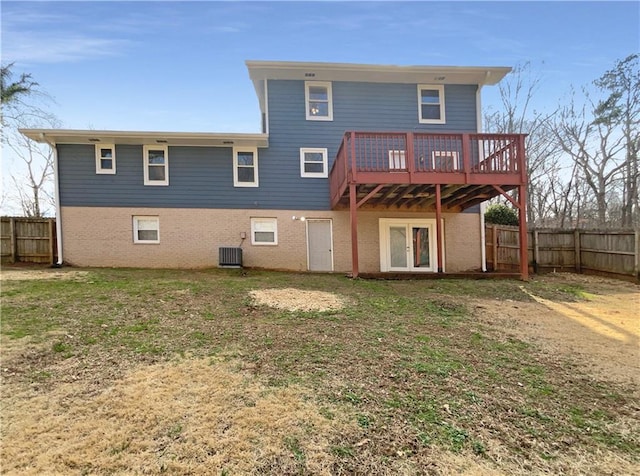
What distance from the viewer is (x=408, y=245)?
37.6ft

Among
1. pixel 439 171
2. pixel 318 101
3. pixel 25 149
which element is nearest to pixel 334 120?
pixel 318 101

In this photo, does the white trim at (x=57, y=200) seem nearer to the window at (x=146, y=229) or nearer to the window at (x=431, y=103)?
the window at (x=146, y=229)

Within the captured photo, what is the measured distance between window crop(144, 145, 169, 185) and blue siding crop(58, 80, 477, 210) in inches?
6.9

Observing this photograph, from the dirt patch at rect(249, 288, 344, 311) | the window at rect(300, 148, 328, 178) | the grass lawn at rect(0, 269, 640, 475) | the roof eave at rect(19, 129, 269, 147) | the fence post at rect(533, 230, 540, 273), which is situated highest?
the roof eave at rect(19, 129, 269, 147)

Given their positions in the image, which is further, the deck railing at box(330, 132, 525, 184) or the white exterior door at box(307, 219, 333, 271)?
the white exterior door at box(307, 219, 333, 271)

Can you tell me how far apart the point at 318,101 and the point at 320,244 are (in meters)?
5.24

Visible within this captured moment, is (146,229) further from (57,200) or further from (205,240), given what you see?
(57,200)

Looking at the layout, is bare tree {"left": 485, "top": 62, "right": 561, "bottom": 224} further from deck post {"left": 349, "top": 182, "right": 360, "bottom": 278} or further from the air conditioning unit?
the air conditioning unit

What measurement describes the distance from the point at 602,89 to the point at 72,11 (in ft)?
78.8

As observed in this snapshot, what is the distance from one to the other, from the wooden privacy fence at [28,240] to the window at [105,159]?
2.75 metres

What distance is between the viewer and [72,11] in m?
7.27

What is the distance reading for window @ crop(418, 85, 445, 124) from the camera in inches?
452

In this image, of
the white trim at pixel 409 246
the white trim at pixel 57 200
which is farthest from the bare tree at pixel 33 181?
the white trim at pixel 409 246

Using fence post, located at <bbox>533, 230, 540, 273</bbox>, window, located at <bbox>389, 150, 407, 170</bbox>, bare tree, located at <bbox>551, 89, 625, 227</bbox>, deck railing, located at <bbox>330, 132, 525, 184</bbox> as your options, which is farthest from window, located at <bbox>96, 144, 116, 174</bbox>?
bare tree, located at <bbox>551, 89, 625, 227</bbox>
